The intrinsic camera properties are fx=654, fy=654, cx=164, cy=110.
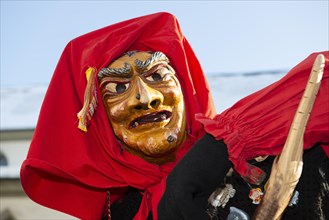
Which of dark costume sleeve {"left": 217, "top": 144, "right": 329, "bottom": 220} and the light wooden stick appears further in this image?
dark costume sleeve {"left": 217, "top": 144, "right": 329, "bottom": 220}

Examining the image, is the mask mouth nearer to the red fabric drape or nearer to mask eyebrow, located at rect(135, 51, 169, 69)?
mask eyebrow, located at rect(135, 51, 169, 69)

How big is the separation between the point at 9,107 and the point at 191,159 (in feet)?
24.8

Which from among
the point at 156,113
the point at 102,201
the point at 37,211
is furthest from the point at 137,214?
the point at 37,211

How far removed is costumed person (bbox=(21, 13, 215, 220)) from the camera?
227 cm

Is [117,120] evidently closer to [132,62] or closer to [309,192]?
[132,62]

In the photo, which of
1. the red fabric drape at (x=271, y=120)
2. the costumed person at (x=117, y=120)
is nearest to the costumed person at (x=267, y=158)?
the red fabric drape at (x=271, y=120)

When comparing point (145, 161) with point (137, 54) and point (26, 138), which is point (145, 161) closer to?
point (137, 54)

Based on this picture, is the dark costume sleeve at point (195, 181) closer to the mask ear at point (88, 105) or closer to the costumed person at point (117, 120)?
the costumed person at point (117, 120)

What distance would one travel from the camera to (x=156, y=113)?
2270 millimetres

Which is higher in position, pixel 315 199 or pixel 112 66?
pixel 112 66

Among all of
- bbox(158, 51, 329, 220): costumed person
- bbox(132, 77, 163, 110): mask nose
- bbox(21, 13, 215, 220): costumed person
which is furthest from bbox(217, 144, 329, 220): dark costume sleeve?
bbox(132, 77, 163, 110): mask nose

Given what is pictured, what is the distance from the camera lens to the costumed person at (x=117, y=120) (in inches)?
89.2

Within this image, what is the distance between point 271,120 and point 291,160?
14 cm

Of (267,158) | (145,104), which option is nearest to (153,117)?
(145,104)
